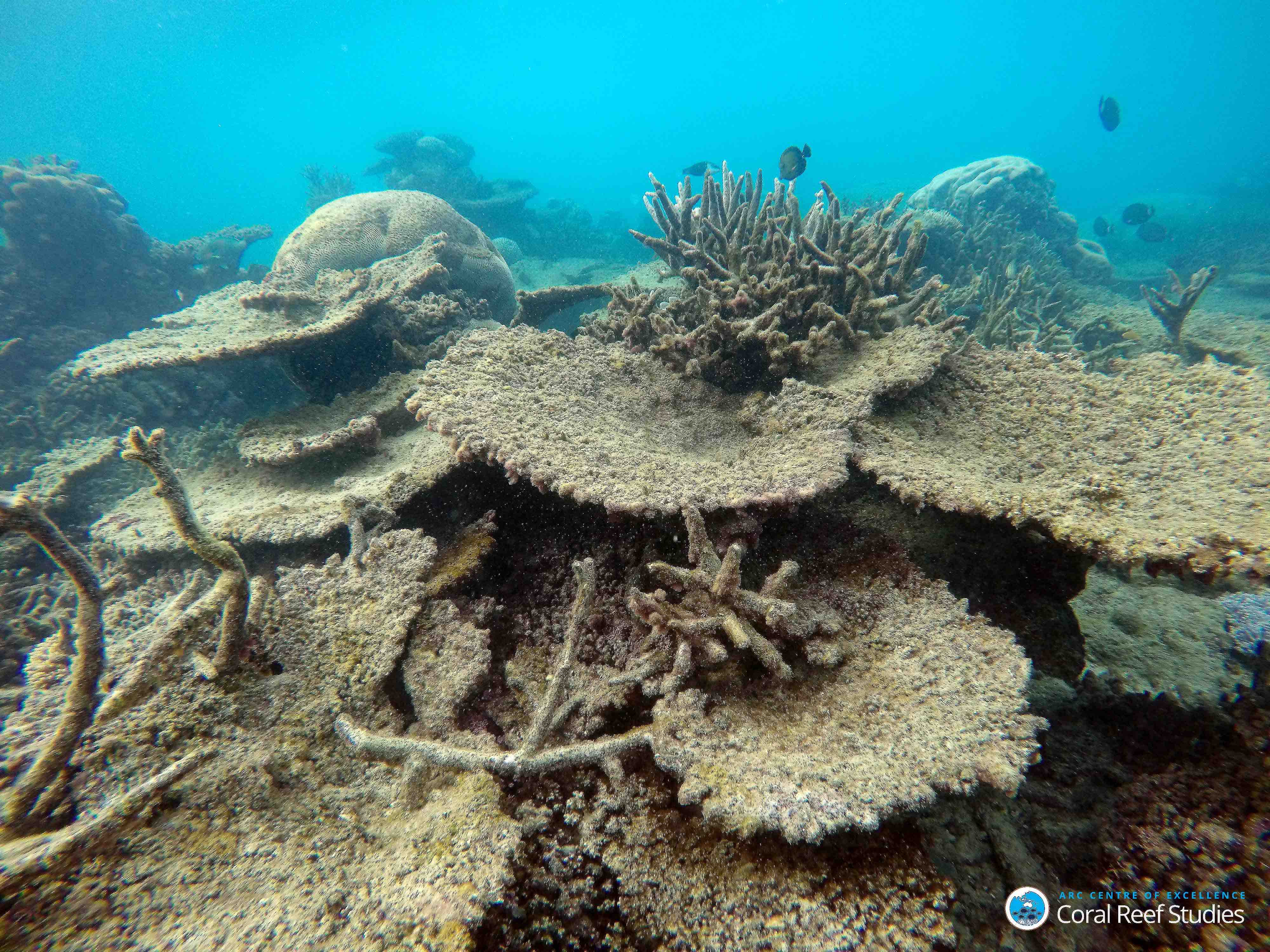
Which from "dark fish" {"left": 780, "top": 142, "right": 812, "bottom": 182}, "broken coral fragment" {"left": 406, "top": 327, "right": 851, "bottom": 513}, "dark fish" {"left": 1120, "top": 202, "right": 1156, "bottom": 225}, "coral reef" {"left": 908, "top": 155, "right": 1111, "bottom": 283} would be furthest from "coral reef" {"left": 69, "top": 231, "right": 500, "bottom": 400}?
"dark fish" {"left": 1120, "top": 202, "right": 1156, "bottom": 225}

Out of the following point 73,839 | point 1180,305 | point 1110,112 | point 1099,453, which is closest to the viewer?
point 73,839

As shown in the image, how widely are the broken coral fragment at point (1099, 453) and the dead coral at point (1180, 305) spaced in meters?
5.44

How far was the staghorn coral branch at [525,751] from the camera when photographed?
1702mm

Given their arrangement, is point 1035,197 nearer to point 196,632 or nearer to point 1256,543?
point 1256,543

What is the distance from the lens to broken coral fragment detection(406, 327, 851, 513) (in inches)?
82.7

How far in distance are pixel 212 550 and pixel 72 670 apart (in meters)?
0.55

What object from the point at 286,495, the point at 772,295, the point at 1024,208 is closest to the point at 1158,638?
the point at 772,295

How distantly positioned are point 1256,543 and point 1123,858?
110cm

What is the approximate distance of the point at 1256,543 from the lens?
5.44ft

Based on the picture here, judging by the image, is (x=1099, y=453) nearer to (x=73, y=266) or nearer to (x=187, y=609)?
(x=187, y=609)

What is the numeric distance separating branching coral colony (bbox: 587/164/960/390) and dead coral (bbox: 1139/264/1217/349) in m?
4.55

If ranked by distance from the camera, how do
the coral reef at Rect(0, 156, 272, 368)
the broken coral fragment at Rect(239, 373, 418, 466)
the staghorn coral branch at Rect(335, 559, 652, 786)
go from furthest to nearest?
the coral reef at Rect(0, 156, 272, 368) → the broken coral fragment at Rect(239, 373, 418, 466) → the staghorn coral branch at Rect(335, 559, 652, 786)

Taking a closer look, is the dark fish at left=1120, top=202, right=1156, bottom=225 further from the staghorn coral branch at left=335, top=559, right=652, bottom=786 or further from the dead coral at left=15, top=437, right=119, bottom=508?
the dead coral at left=15, top=437, right=119, bottom=508

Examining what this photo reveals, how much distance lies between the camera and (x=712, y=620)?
194 centimetres
